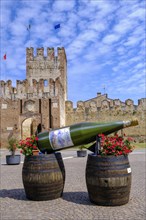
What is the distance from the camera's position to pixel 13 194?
6.62m

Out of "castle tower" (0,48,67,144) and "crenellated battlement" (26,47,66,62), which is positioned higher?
"crenellated battlement" (26,47,66,62)

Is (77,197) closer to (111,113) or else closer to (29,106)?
(29,106)

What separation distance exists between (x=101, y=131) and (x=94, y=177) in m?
1.02

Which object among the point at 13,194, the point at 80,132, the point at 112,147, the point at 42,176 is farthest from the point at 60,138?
the point at 13,194

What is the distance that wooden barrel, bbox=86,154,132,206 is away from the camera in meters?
5.22

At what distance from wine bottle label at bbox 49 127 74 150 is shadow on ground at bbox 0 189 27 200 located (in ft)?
4.98

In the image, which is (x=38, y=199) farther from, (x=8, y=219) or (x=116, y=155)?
(x=116, y=155)

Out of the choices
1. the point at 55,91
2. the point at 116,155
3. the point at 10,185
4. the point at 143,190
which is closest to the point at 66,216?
the point at 116,155

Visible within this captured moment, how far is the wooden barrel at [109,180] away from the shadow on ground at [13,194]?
183 centimetres

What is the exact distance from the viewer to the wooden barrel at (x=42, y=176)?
5668 millimetres

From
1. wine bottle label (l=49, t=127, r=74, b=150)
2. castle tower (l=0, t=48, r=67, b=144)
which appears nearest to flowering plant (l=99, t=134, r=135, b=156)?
wine bottle label (l=49, t=127, r=74, b=150)

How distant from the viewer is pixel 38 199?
18.9ft

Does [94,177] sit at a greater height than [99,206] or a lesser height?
A: greater

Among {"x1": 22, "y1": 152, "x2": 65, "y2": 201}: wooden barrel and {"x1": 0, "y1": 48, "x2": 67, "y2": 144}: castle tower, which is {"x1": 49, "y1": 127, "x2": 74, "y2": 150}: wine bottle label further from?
{"x1": 0, "y1": 48, "x2": 67, "y2": 144}: castle tower
